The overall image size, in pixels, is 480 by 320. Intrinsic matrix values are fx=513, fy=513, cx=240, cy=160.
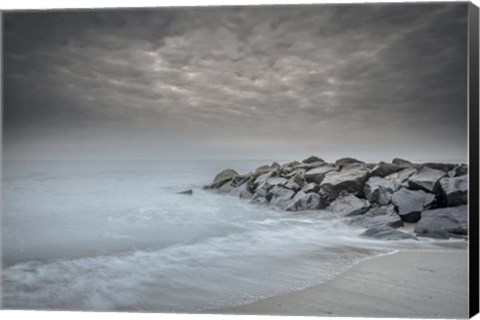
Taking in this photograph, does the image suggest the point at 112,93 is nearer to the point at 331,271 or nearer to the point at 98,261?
the point at 98,261

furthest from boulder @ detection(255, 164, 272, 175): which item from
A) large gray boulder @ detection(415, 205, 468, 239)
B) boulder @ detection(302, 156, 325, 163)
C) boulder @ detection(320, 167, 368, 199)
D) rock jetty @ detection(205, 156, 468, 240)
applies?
large gray boulder @ detection(415, 205, 468, 239)

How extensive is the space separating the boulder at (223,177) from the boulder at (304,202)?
0.53m

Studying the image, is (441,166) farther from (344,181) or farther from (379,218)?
(344,181)

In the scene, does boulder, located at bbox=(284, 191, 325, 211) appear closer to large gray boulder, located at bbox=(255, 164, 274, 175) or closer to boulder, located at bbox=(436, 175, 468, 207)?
large gray boulder, located at bbox=(255, 164, 274, 175)

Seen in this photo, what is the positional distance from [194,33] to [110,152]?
1119 millimetres

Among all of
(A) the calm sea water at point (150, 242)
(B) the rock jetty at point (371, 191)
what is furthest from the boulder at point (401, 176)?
(A) the calm sea water at point (150, 242)

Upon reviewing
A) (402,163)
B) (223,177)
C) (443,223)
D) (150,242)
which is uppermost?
(402,163)

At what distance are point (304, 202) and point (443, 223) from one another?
1049mm

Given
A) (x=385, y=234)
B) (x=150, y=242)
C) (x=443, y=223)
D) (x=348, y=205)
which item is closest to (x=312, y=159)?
(x=348, y=205)

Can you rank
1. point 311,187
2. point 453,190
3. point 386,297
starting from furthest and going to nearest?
point 311,187 < point 453,190 < point 386,297

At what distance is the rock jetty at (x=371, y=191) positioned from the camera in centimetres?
362

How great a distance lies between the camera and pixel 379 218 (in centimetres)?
392

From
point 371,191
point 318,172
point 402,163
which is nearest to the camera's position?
point 402,163

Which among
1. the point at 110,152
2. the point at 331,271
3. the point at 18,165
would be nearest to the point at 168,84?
the point at 110,152
